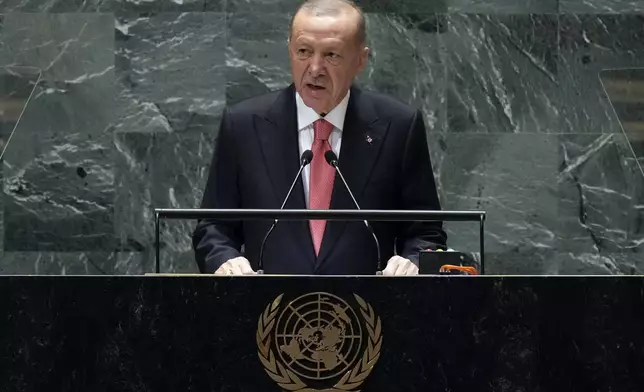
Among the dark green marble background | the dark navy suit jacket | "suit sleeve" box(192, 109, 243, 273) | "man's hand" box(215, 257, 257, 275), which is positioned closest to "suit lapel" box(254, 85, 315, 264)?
the dark navy suit jacket

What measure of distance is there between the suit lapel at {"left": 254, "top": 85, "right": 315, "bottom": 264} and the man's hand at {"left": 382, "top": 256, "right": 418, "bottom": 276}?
48 cm

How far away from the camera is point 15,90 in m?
6.21

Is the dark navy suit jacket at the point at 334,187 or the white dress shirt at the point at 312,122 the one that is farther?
the white dress shirt at the point at 312,122

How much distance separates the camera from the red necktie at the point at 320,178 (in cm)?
416

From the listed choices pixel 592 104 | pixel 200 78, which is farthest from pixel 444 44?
pixel 200 78

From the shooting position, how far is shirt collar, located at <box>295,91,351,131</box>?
169 inches

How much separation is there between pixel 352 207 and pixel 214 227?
1.52 ft
